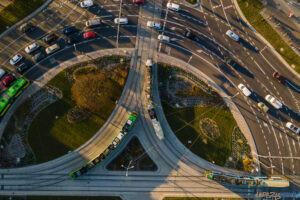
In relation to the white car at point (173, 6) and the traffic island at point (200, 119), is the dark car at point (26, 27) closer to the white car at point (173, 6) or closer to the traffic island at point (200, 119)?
the traffic island at point (200, 119)

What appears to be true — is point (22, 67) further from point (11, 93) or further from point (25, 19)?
point (25, 19)

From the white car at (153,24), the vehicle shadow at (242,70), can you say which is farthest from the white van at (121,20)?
the vehicle shadow at (242,70)

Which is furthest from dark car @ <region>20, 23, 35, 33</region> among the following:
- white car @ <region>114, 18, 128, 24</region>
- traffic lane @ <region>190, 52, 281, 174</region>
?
traffic lane @ <region>190, 52, 281, 174</region>

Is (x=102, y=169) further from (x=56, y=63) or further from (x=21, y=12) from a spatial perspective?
(x=21, y=12)

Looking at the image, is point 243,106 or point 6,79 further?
point 243,106

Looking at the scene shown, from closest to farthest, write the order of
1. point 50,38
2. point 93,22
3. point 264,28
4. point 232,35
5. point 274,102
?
point 50,38
point 93,22
point 274,102
point 232,35
point 264,28

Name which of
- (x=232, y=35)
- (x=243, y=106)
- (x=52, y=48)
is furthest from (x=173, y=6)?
(x=52, y=48)

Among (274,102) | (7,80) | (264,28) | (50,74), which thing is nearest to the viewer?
(7,80)

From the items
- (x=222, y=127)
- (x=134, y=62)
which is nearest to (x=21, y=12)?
(x=134, y=62)
